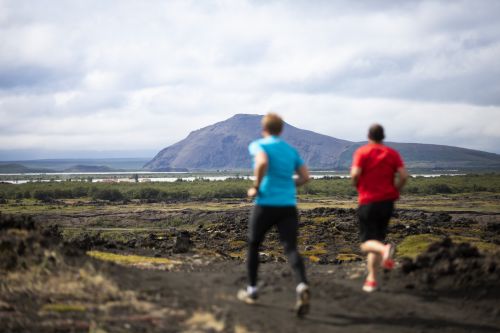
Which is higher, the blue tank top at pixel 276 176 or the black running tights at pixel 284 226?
the blue tank top at pixel 276 176

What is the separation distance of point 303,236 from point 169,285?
2933 cm

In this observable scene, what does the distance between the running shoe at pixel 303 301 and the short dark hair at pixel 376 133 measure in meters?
3.11

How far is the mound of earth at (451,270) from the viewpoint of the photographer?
36.5 ft

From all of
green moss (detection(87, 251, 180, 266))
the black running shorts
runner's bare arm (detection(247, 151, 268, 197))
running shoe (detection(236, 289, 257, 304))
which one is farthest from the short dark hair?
green moss (detection(87, 251, 180, 266))

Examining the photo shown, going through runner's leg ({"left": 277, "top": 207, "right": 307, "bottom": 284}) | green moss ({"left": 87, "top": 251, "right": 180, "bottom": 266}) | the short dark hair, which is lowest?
green moss ({"left": 87, "top": 251, "right": 180, "bottom": 266})

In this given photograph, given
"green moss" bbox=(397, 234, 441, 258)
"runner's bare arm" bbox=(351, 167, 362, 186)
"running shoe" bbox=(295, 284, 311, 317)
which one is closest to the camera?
"running shoe" bbox=(295, 284, 311, 317)

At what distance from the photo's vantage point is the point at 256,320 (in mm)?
8953

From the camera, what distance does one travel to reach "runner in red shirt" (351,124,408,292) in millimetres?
9977

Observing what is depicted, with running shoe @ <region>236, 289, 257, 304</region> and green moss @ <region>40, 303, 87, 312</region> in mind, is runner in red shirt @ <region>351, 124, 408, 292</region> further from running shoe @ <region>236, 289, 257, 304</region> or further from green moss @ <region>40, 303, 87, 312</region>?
green moss @ <region>40, 303, 87, 312</region>

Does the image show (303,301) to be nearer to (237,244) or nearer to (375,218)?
(375,218)

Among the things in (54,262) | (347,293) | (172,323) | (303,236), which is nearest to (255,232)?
(172,323)

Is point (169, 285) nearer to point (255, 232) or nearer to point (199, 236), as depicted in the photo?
point (255, 232)

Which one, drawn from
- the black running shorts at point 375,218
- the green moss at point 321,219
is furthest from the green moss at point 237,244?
the black running shorts at point 375,218

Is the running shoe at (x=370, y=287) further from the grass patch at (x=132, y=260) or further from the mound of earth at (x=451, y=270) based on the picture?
the grass patch at (x=132, y=260)
